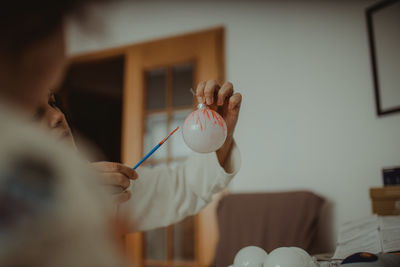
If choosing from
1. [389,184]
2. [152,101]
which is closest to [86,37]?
[389,184]

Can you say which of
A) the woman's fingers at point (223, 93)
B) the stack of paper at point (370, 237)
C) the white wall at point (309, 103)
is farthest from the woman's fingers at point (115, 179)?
the white wall at point (309, 103)

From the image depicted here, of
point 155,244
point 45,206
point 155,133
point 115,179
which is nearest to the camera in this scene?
point 45,206

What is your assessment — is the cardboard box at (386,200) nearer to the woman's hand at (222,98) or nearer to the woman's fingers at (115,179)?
the woman's hand at (222,98)

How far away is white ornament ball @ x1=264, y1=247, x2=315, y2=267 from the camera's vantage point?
0.52 metres

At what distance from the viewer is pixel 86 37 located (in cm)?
42

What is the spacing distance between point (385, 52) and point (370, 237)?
34.4 inches

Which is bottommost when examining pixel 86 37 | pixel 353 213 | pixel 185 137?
pixel 353 213

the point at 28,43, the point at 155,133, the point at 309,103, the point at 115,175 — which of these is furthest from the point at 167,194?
the point at 155,133

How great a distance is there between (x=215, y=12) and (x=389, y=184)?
4.47 feet

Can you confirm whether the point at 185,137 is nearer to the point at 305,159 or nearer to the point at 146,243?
the point at 305,159

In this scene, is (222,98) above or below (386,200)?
above

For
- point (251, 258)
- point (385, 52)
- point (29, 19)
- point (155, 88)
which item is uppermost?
point (155, 88)

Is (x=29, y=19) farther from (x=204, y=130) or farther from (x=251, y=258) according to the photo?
(x=251, y=258)

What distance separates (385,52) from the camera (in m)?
1.20
